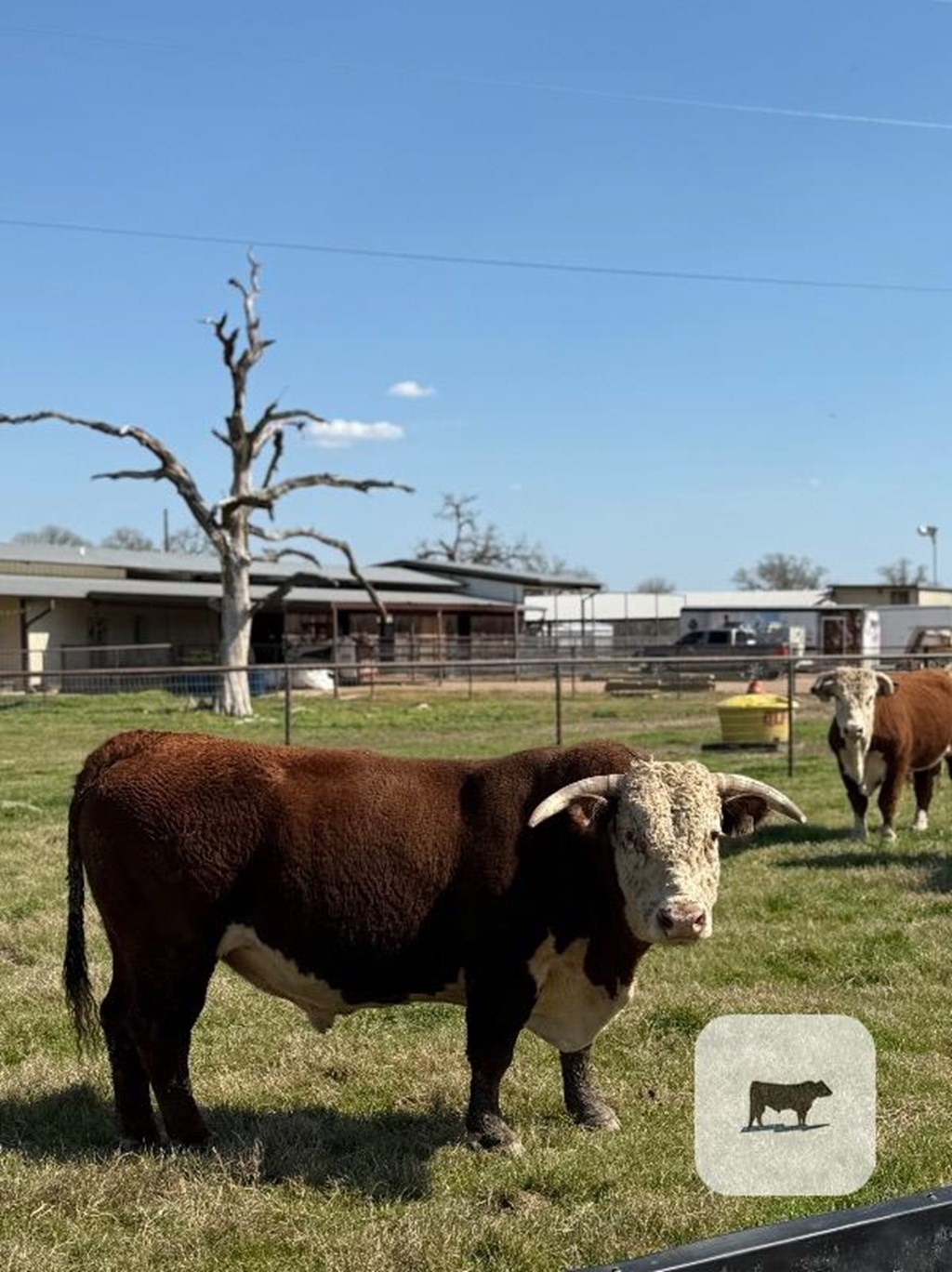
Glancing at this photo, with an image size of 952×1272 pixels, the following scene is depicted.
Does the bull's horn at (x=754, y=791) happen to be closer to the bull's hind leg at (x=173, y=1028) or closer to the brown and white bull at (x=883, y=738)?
the bull's hind leg at (x=173, y=1028)

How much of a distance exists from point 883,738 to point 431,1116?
763 cm

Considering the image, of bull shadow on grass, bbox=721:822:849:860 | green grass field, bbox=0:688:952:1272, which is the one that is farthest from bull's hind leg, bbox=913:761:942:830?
green grass field, bbox=0:688:952:1272

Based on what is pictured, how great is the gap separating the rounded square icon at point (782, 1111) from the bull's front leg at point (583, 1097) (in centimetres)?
68

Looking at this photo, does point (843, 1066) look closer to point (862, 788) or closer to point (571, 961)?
point (571, 961)

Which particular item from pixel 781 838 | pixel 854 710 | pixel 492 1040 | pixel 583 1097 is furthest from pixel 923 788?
pixel 492 1040

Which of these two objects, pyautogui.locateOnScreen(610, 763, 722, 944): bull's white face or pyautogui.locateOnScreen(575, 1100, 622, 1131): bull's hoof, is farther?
pyautogui.locateOnScreen(575, 1100, 622, 1131): bull's hoof

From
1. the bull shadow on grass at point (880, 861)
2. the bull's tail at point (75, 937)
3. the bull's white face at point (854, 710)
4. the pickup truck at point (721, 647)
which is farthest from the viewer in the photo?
the pickup truck at point (721, 647)

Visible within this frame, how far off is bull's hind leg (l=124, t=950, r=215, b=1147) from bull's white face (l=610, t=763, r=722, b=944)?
64.4 inches

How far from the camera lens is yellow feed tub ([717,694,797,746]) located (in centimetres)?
1945

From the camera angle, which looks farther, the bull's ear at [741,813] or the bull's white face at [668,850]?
the bull's ear at [741,813]

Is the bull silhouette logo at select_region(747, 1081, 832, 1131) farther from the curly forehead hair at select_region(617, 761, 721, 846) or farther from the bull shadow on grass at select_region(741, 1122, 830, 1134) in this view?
the curly forehead hair at select_region(617, 761, 721, 846)

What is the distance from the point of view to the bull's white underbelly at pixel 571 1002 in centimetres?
506

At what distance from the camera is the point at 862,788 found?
1200cm

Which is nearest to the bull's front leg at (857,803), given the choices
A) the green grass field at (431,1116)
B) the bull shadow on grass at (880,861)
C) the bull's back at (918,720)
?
the bull's back at (918,720)
